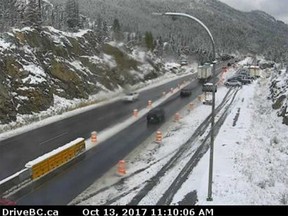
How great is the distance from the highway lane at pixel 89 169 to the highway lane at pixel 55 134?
282cm

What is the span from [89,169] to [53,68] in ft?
102

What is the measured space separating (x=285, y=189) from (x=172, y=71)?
85.5 m

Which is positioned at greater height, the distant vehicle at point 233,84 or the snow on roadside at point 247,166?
the distant vehicle at point 233,84

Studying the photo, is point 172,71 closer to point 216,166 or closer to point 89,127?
point 89,127

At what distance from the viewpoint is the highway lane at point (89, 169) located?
20781mm

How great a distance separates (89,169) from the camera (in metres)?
25.8

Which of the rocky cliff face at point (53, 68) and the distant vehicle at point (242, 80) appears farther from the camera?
the distant vehicle at point (242, 80)

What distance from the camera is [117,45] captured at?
4412 centimetres

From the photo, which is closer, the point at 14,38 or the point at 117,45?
the point at 117,45

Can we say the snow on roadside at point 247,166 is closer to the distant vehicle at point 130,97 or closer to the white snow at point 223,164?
the white snow at point 223,164

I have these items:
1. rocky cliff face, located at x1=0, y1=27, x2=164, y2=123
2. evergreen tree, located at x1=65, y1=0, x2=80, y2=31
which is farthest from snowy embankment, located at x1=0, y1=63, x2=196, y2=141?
evergreen tree, located at x1=65, y1=0, x2=80, y2=31

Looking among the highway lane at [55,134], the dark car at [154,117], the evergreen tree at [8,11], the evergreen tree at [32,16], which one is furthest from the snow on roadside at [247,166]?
the evergreen tree at [8,11]

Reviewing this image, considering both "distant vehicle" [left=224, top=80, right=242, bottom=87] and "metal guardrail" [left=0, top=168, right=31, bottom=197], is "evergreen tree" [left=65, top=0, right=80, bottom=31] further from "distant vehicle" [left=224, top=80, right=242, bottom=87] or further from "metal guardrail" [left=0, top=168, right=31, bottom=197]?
"metal guardrail" [left=0, top=168, right=31, bottom=197]

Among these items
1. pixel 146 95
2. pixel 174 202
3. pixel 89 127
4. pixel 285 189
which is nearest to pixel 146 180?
pixel 174 202
